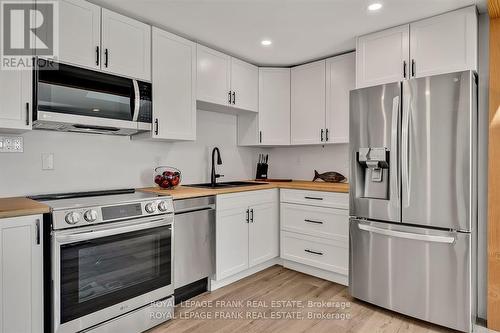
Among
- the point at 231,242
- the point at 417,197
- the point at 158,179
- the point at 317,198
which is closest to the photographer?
the point at 417,197

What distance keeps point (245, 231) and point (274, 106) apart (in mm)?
1597

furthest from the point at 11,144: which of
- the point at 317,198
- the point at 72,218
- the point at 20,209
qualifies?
the point at 317,198

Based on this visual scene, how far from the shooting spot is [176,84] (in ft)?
8.89

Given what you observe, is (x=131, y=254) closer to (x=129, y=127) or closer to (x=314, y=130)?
(x=129, y=127)

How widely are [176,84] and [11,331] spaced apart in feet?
6.84

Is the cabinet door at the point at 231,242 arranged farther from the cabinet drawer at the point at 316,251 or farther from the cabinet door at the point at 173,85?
the cabinet door at the point at 173,85

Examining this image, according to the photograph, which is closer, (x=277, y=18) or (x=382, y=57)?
(x=277, y=18)

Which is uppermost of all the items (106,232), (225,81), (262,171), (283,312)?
(225,81)

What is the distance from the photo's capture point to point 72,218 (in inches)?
69.4

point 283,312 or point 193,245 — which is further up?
point 193,245

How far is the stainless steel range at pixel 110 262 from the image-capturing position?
1749 millimetres

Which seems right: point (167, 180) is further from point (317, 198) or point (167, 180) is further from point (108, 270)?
point (317, 198)

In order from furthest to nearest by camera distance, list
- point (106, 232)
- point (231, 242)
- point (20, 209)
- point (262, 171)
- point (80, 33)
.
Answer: point (262, 171)
point (231, 242)
point (80, 33)
point (106, 232)
point (20, 209)

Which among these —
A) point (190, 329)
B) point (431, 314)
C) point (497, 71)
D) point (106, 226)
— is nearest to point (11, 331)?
point (106, 226)
